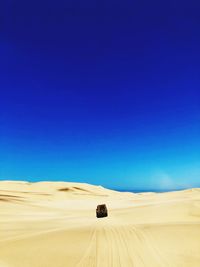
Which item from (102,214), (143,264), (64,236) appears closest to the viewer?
(143,264)

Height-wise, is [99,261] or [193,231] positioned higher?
[193,231]

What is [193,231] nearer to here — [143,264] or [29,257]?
[143,264]

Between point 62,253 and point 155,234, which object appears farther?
point 155,234

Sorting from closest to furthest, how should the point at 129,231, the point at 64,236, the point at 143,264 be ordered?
the point at 143,264
the point at 64,236
the point at 129,231

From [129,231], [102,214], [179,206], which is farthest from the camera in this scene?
[179,206]

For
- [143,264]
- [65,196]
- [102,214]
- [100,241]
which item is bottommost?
[143,264]

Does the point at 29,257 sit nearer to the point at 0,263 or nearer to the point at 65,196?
the point at 0,263

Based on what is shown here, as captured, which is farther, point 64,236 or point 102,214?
point 102,214

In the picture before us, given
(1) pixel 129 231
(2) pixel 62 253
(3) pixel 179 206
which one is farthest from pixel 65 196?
(2) pixel 62 253

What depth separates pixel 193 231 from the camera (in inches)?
524

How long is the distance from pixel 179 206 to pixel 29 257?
18259 millimetres

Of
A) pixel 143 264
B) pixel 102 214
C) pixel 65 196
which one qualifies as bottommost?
pixel 143 264

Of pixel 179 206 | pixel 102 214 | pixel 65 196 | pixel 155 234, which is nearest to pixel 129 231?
pixel 155 234

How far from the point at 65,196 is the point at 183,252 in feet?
141
